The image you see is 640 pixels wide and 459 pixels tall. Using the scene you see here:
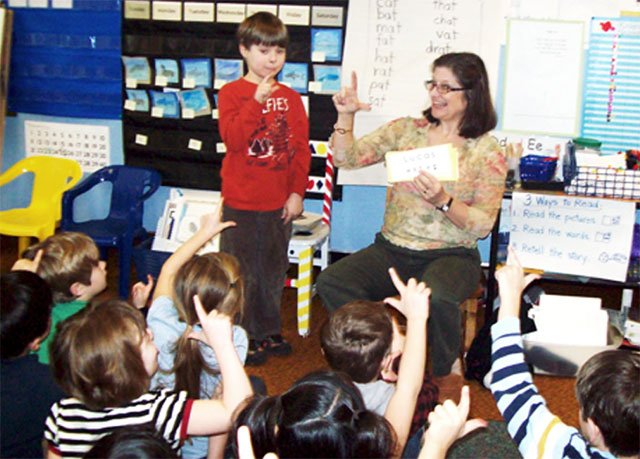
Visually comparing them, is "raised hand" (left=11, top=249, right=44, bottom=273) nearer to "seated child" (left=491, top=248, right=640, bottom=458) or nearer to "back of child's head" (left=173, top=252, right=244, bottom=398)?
"back of child's head" (left=173, top=252, right=244, bottom=398)

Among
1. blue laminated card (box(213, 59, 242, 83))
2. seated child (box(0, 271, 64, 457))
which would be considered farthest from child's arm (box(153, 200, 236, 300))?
blue laminated card (box(213, 59, 242, 83))

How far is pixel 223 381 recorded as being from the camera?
1673mm

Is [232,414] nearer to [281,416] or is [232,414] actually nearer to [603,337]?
[281,416]

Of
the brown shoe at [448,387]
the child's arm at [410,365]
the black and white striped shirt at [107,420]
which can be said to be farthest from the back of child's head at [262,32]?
the black and white striped shirt at [107,420]

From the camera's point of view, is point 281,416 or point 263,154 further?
point 263,154

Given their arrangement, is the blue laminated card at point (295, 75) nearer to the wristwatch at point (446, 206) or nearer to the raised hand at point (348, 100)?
the raised hand at point (348, 100)

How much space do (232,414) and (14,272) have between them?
0.78 metres

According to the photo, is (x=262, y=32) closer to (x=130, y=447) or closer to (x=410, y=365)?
(x=410, y=365)

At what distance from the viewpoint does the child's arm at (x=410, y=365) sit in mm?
1778

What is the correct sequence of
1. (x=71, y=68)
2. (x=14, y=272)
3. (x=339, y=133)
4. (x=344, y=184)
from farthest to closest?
(x=71, y=68) < (x=344, y=184) < (x=339, y=133) < (x=14, y=272)

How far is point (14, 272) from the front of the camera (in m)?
2.00

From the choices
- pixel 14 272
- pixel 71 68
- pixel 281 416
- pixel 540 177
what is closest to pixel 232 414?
pixel 281 416

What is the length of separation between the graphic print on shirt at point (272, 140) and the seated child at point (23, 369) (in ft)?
5.01

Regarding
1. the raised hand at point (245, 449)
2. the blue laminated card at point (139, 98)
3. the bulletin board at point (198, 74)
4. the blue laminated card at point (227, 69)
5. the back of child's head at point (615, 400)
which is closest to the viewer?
the raised hand at point (245, 449)
